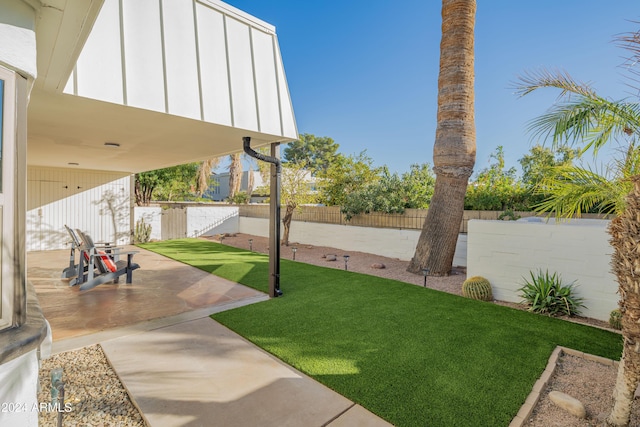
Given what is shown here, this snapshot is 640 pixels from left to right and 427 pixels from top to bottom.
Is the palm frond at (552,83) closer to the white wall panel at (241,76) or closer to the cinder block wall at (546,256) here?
the cinder block wall at (546,256)

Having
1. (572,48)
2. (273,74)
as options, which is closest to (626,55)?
(273,74)

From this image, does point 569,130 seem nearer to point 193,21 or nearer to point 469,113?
point 469,113

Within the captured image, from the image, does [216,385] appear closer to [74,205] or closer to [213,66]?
[213,66]

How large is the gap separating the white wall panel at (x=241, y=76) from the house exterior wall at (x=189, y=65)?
1 centimetres

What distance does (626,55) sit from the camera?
2.79m

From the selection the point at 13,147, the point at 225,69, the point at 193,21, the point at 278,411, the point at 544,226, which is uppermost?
the point at 193,21

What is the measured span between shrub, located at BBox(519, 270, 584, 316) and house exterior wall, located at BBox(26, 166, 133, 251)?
12.4 m

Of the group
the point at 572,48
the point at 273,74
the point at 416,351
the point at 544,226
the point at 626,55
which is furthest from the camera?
the point at 572,48

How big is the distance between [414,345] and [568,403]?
1.45 m

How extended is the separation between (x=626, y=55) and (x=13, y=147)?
4.80 meters

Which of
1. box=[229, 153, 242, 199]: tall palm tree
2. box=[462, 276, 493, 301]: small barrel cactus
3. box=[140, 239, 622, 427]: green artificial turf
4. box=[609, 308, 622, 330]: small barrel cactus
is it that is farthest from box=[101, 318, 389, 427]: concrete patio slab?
box=[229, 153, 242, 199]: tall palm tree

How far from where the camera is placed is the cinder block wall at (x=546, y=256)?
4.64m

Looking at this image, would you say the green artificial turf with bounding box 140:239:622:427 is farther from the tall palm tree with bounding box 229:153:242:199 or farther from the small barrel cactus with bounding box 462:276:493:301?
the tall palm tree with bounding box 229:153:242:199

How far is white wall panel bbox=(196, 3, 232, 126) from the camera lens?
157 inches
